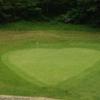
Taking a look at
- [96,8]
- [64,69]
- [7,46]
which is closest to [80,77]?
[64,69]

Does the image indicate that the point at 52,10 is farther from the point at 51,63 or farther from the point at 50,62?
the point at 51,63

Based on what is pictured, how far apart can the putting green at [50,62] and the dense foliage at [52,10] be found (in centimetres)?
782

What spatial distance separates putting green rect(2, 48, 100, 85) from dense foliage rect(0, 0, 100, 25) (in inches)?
308

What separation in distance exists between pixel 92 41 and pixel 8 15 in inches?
271

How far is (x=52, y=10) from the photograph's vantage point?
24469 mm

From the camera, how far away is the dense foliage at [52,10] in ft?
72.8

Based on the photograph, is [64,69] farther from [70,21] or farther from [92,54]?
[70,21]

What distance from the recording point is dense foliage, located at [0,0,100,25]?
22.2 metres

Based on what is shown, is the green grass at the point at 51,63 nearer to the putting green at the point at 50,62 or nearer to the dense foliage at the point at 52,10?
the putting green at the point at 50,62

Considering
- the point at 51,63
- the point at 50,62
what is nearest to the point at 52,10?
the point at 50,62

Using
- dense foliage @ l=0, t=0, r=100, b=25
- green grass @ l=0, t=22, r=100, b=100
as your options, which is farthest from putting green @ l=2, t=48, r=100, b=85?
dense foliage @ l=0, t=0, r=100, b=25

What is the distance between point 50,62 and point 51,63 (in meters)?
0.16

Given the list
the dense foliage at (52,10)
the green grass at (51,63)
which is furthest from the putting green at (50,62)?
the dense foliage at (52,10)

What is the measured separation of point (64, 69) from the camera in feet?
36.6
